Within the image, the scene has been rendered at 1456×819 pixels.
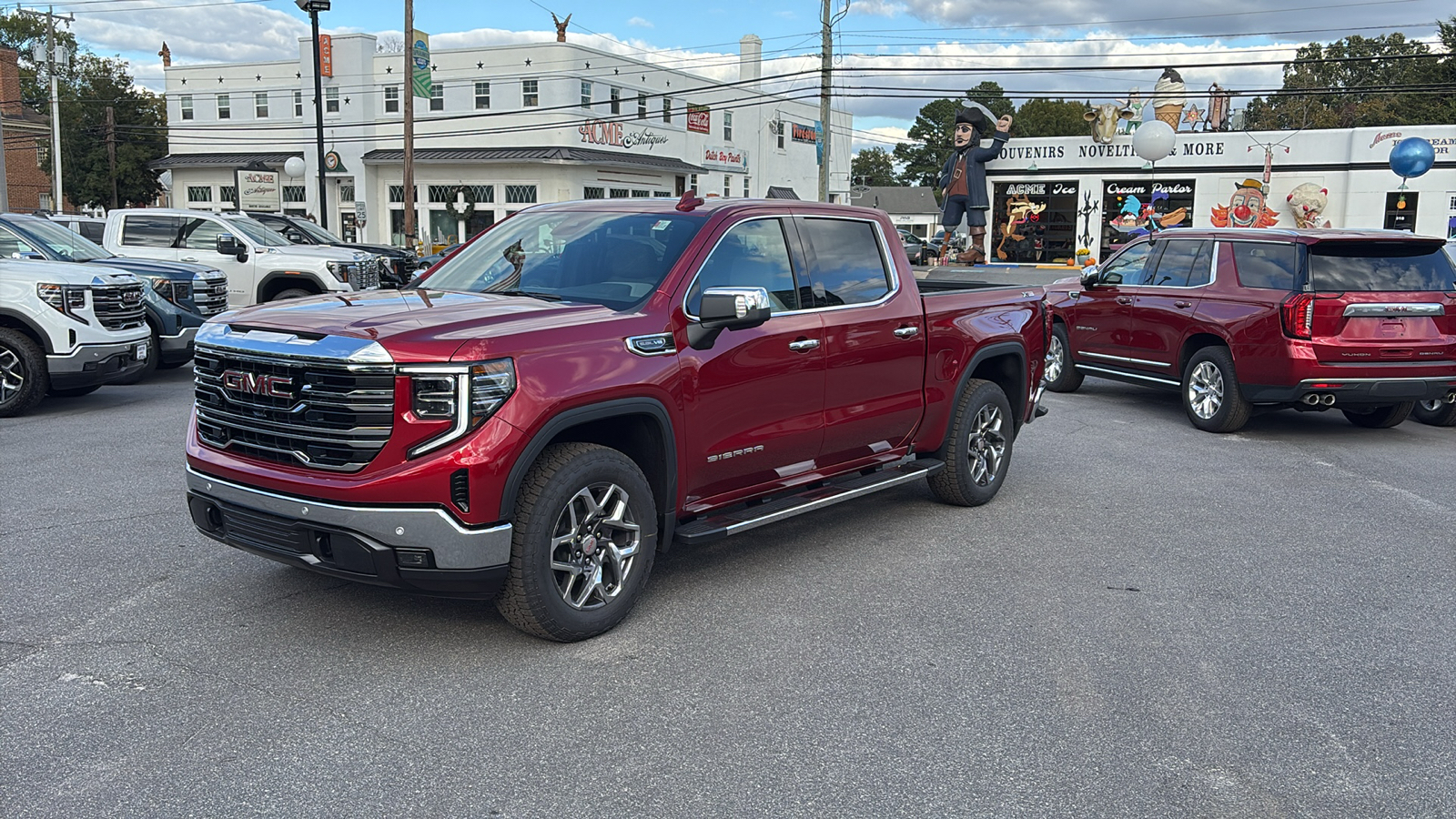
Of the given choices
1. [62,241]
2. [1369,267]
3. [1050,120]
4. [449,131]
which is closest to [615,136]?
[449,131]

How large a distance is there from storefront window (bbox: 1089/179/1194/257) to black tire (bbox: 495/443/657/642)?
3665cm

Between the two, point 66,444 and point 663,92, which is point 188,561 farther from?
point 663,92

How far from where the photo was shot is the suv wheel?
1278 centimetres

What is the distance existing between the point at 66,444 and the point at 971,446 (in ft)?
22.9

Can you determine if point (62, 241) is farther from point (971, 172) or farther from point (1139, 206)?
point (1139, 206)

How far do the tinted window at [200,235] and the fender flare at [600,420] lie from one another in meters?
13.2

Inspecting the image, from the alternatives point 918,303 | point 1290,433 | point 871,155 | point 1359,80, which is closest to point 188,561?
point 918,303

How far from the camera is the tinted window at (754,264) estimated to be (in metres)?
5.52

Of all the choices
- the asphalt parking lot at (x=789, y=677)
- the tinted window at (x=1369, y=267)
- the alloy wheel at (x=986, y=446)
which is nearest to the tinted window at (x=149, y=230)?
the asphalt parking lot at (x=789, y=677)

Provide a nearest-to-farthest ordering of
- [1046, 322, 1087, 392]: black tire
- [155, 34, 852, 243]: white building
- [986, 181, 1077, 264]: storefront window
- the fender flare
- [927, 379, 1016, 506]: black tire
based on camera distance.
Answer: the fender flare, [927, 379, 1016, 506]: black tire, [1046, 322, 1087, 392]: black tire, [986, 181, 1077, 264]: storefront window, [155, 34, 852, 243]: white building

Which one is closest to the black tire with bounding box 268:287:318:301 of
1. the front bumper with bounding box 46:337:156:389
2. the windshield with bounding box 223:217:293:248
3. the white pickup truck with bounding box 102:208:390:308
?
the white pickup truck with bounding box 102:208:390:308

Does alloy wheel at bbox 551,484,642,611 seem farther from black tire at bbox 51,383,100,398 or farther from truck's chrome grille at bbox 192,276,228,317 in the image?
truck's chrome grille at bbox 192,276,228,317

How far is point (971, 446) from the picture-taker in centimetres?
747

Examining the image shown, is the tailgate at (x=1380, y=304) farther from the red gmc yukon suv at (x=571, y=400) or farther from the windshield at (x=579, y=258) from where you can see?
the windshield at (x=579, y=258)
